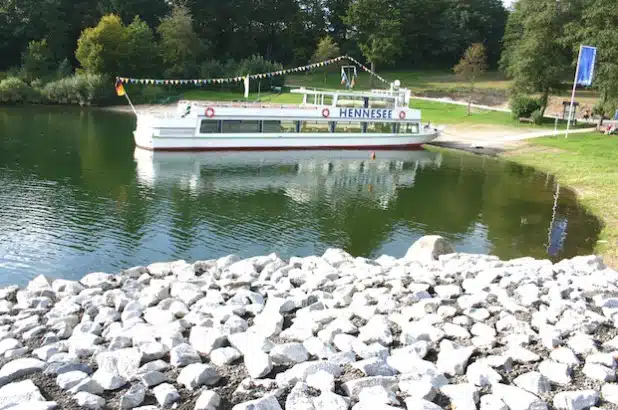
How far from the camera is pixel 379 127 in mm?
50094

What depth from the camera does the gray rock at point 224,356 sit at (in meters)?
8.85

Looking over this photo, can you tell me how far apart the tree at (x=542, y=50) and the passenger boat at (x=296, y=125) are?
1453 centimetres

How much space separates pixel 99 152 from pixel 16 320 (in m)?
31.4

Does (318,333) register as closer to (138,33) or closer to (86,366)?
(86,366)

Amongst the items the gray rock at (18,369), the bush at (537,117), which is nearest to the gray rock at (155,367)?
the gray rock at (18,369)

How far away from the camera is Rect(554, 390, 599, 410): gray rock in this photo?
7734mm

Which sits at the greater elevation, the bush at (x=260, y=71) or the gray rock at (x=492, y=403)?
the bush at (x=260, y=71)

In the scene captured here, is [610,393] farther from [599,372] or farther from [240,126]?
[240,126]

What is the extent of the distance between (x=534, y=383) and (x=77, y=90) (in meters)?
76.6

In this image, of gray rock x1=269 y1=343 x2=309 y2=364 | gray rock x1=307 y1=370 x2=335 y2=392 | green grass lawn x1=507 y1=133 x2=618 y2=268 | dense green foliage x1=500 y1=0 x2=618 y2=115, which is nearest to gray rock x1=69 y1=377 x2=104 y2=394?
gray rock x1=269 y1=343 x2=309 y2=364

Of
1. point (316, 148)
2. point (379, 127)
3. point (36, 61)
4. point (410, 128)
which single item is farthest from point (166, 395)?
point (36, 61)

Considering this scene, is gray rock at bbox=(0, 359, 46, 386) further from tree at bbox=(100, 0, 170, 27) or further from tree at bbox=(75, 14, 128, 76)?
tree at bbox=(100, 0, 170, 27)

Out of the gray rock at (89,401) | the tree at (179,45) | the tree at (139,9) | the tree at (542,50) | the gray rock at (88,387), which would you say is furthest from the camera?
the tree at (139,9)

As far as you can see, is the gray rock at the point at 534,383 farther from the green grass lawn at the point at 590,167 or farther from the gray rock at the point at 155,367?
the green grass lawn at the point at 590,167
